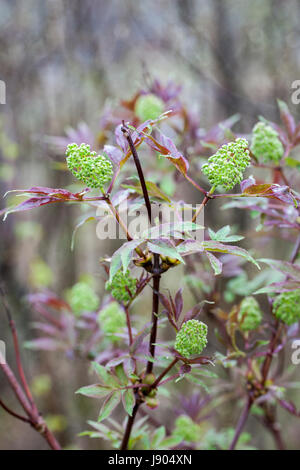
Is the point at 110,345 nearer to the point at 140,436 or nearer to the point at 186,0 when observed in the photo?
the point at 140,436

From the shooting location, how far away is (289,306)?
65cm

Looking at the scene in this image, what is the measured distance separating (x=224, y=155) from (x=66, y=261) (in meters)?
1.61

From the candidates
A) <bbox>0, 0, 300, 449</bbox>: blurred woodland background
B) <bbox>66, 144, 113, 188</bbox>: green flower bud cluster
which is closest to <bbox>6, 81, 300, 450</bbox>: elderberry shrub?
<bbox>66, 144, 113, 188</bbox>: green flower bud cluster

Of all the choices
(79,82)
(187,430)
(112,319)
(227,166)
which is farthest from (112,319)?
(79,82)

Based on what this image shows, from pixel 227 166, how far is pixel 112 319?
1.44ft

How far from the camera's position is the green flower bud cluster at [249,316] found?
0.70 m

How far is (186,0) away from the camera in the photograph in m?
1.92

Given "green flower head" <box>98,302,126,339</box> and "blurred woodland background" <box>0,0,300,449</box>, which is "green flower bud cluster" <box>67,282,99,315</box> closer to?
"green flower head" <box>98,302,126,339</box>

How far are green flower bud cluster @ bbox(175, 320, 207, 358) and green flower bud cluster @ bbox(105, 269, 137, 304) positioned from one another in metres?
0.11

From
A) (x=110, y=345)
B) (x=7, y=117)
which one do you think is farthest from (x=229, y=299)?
(x=7, y=117)

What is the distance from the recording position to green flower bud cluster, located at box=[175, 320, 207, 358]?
508 millimetres

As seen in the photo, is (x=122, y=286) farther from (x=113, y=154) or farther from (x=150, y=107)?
(x=150, y=107)

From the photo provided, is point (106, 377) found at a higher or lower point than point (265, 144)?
lower
